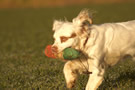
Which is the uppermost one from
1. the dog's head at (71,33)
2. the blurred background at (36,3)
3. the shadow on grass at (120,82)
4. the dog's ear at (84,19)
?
the dog's ear at (84,19)

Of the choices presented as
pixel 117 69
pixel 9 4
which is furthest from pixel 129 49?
pixel 9 4

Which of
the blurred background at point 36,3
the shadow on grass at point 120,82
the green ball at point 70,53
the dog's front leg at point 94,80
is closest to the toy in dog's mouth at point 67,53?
the green ball at point 70,53

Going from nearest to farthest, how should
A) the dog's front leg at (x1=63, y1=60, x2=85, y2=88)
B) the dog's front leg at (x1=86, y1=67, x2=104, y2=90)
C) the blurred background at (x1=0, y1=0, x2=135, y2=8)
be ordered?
the dog's front leg at (x1=86, y1=67, x2=104, y2=90) < the dog's front leg at (x1=63, y1=60, x2=85, y2=88) < the blurred background at (x1=0, y1=0, x2=135, y2=8)

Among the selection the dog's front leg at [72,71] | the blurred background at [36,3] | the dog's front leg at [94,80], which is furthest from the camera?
the blurred background at [36,3]

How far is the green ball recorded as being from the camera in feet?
13.7

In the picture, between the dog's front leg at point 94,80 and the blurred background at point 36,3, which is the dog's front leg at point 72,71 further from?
the blurred background at point 36,3

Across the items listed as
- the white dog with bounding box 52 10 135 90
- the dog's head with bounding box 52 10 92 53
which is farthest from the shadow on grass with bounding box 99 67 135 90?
the dog's head with bounding box 52 10 92 53

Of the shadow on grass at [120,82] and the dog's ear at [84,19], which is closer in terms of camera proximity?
the dog's ear at [84,19]

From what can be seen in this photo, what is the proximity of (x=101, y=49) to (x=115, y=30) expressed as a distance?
423 millimetres

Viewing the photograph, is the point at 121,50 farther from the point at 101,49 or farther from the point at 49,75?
the point at 49,75

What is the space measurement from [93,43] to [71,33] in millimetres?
383

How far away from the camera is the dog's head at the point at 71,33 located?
13.5ft

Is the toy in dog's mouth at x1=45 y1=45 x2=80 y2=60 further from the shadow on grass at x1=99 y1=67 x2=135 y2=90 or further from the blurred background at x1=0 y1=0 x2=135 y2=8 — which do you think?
the blurred background at x1=0 y1=0 x2=135 y2=8

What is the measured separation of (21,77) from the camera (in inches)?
233
